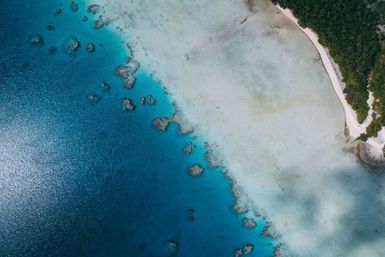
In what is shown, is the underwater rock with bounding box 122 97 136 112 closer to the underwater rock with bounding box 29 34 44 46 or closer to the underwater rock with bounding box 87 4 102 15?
the underwater rock with bounding box 87 4 102 15

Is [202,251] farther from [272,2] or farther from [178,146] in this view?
[272,2]

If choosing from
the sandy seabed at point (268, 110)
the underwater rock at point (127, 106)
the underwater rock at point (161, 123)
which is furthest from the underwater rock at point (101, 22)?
the underwater rock at point (161, 123)

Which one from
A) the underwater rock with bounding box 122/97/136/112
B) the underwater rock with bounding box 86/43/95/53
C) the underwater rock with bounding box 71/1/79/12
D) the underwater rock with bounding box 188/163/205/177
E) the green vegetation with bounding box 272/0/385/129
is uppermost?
the green vegetation with bounding box 272/0/385/129

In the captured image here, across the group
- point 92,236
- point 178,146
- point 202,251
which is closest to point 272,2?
point 178,146

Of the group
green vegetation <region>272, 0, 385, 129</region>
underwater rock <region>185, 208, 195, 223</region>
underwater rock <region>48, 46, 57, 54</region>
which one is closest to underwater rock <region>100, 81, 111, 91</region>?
underwater rock <region>48, 46, 57, 54</region>

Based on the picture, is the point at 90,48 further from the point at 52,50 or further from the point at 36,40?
the point at 36,40

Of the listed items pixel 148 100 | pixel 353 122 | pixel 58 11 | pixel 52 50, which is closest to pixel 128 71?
pixel 148 100

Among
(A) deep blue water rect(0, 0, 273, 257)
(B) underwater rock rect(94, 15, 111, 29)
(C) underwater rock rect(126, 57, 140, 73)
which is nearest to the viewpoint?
(A) deep blue water rect(0, 0, 273, 257)
